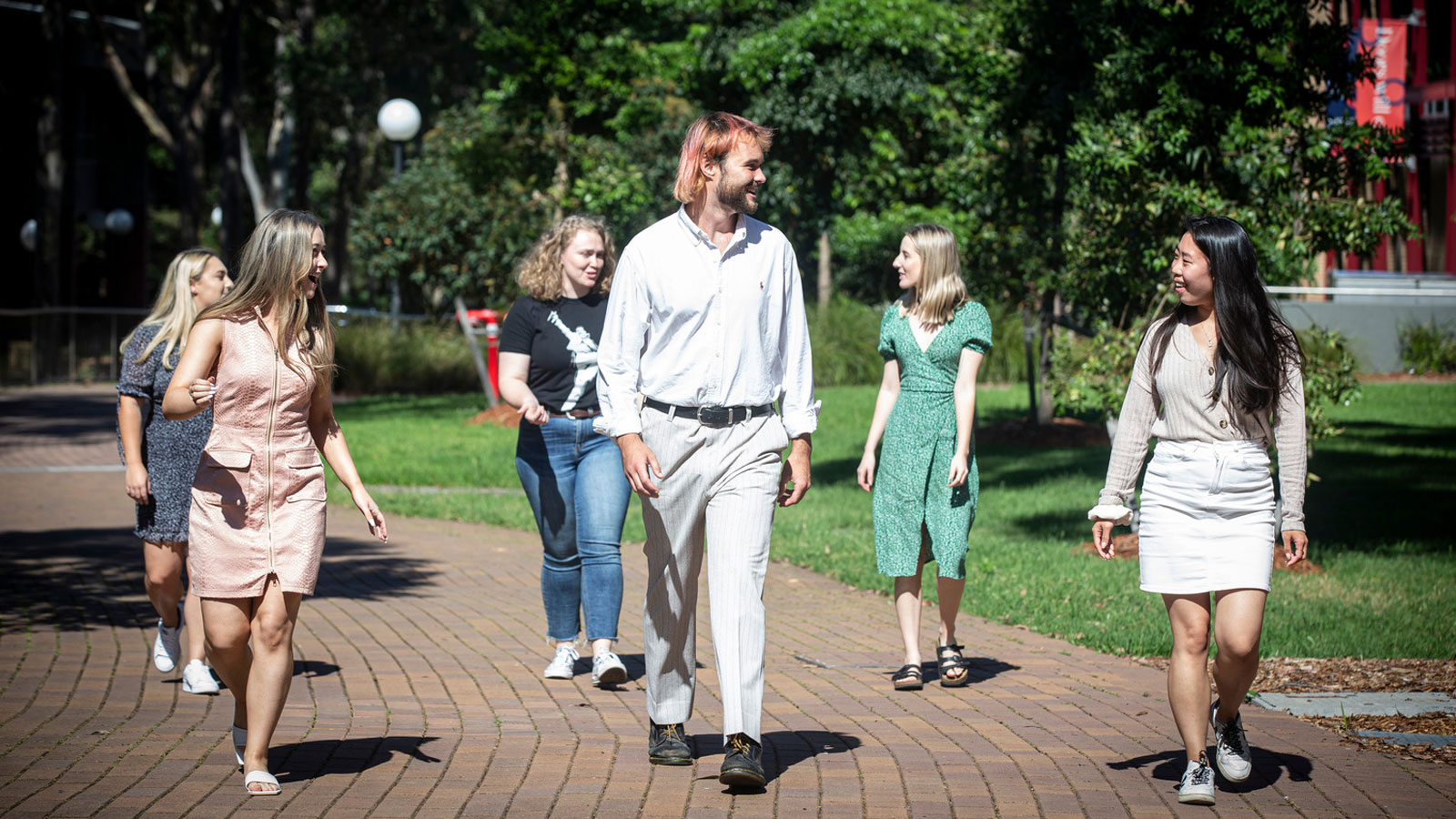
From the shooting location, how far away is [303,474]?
14.6 ft

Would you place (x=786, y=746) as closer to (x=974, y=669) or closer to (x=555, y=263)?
(x=974, y=669)

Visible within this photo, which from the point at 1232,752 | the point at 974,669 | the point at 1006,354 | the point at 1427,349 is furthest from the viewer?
the point at 1427,349

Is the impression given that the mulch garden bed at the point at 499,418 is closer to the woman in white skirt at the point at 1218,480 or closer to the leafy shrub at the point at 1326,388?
the leafy shrub at the point at 1326,388

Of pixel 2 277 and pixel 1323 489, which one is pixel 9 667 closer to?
pixel 1323 489

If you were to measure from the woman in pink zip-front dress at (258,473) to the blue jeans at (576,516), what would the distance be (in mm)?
1639

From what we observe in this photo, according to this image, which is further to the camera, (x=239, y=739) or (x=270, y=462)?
(x=239, y=739)

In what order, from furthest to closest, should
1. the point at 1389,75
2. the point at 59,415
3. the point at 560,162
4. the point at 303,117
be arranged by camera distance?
1. the point at 303,117
2. the point at 1389,75
3. the point at 560,162
4. the point at 59,415

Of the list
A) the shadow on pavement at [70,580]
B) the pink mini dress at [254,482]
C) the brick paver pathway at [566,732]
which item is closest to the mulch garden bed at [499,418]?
the shadow on pavement at [70,580]

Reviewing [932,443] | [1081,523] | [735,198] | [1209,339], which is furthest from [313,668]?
[1081,523]

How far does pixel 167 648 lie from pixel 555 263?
2.44 meters

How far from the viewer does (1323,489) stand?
12.9 m

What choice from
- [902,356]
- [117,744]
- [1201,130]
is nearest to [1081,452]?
[1201,130]

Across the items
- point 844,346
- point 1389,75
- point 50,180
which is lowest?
point 844,346

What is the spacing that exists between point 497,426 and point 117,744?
1369cm
